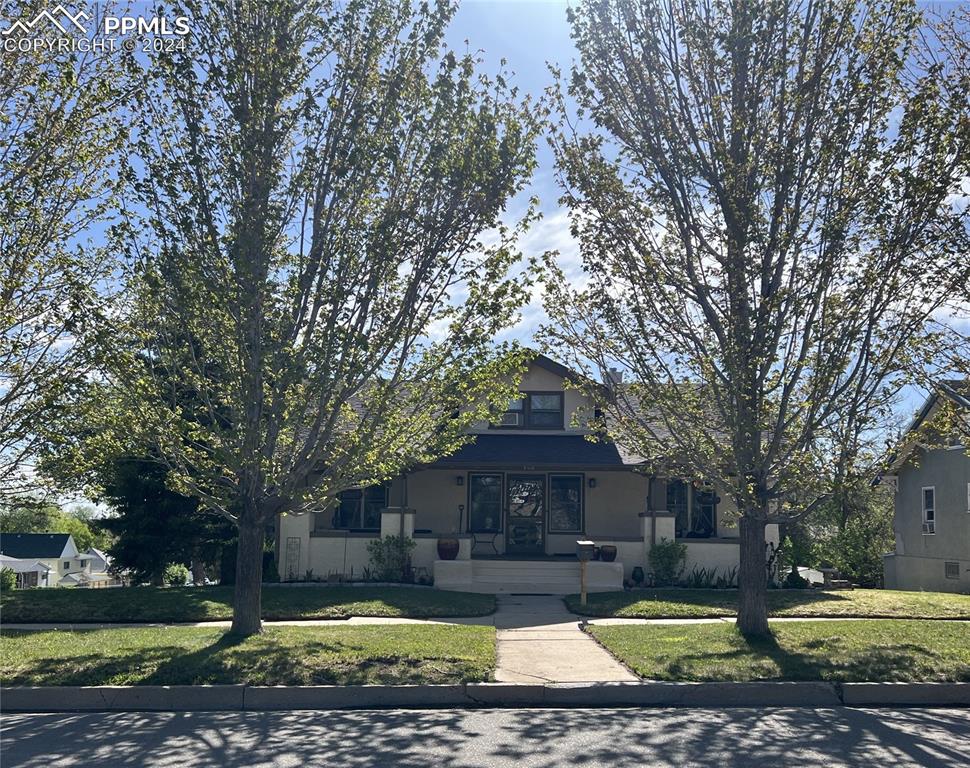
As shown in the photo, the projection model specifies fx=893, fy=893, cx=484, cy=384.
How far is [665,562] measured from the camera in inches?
778

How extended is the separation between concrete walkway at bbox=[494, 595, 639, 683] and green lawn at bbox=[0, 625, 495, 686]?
311 mm

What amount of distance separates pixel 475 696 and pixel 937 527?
70.3 ft

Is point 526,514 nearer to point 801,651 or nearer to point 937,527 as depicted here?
point 801,651

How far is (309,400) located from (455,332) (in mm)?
1997

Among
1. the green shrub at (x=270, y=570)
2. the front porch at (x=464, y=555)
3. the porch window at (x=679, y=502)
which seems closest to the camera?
the green shrub at (x=270, y=570)

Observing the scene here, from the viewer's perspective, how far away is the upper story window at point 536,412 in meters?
23.4

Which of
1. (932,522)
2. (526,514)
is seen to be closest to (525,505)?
(526,514)

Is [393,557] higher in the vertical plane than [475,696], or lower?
higher

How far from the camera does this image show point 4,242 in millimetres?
10695

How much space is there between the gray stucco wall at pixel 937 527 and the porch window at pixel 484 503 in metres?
10.8

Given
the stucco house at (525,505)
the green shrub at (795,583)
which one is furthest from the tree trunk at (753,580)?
the green shrub at (795,583)

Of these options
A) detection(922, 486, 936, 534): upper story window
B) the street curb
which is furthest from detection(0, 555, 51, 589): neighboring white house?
the street curb

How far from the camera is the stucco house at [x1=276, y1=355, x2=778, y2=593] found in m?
20.5

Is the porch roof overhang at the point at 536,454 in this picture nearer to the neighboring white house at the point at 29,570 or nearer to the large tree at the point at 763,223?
the large tree at the point at 763,223
